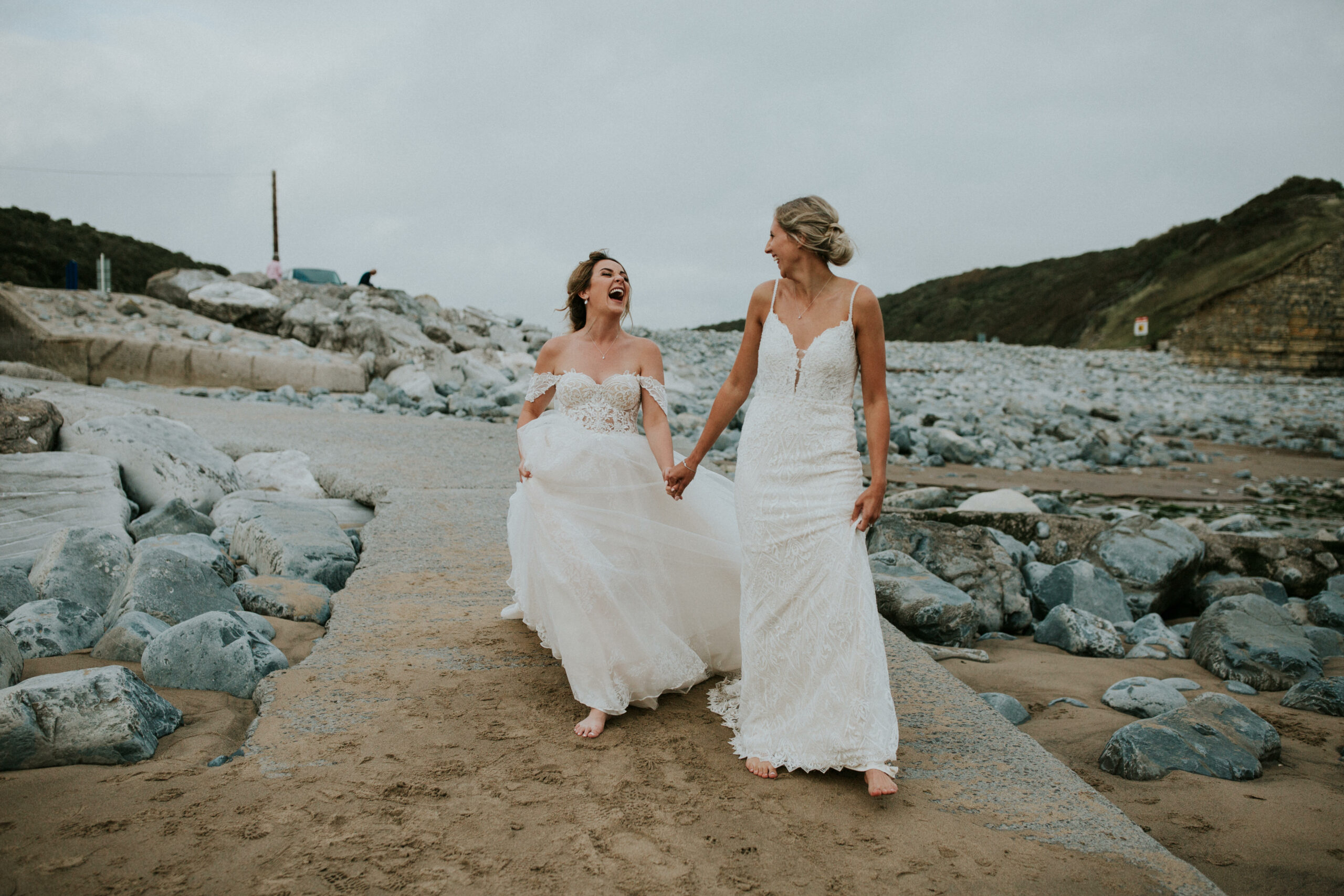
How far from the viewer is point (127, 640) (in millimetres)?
3896

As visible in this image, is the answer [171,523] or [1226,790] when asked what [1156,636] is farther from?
[171,523]

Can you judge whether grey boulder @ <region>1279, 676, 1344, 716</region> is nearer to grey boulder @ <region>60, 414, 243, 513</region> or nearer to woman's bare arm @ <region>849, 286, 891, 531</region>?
woman's bare arm @ <region>849, 286, 891, 531</region>

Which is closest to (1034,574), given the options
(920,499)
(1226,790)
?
(920,499)

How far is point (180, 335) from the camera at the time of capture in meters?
16.9

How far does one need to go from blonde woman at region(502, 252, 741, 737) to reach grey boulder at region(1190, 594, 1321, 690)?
3.02m

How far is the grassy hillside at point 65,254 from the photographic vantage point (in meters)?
41.5

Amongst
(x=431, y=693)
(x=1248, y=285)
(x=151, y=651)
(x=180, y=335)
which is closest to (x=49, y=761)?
(x=151, y=651)

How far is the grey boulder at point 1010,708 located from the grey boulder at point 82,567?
449 cm

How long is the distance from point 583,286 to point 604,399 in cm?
64

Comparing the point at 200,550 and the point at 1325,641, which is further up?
the point at 200,550

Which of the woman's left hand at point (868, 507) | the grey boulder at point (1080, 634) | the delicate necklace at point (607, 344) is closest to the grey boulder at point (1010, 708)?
the grey boulder at point (1080, 634)

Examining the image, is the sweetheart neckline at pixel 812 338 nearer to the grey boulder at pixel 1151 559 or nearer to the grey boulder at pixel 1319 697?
the grey boulder at pixel 1319 697

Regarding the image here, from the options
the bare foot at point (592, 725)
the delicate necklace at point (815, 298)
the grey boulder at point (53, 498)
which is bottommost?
the bare foot at point (592, 725)

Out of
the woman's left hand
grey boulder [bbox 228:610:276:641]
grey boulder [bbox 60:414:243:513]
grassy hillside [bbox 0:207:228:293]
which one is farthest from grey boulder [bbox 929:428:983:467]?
grassy hillside [bbox 0:207:228:293]
